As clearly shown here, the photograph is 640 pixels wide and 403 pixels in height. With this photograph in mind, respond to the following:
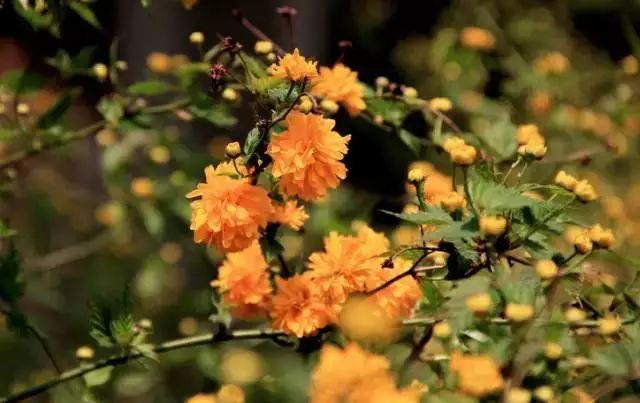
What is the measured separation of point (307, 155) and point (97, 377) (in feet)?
1.44

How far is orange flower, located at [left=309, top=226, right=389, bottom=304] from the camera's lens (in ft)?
3.12

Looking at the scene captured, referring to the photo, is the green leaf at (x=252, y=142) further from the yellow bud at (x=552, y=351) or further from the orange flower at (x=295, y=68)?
the yellow bud at (x=552, y=351)

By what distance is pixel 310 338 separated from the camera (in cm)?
102

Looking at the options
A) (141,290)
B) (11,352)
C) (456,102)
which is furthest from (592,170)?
(11,352)

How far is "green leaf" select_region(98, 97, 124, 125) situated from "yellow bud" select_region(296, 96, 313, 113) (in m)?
0.45

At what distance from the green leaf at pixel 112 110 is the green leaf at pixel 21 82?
9 cm

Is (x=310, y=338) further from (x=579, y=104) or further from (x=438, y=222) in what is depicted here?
(x=579, y=104)

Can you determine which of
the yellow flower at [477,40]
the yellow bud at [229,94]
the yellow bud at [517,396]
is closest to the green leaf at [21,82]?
the yellow bud at [229,94]

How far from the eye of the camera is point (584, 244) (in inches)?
35.5

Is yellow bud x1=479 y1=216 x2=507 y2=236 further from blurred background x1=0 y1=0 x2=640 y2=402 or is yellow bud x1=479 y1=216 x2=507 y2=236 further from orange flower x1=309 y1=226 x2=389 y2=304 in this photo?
blurred background x1=0 y1=0 x2=640 y2=402

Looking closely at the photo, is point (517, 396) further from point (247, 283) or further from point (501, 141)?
point (501, 141)

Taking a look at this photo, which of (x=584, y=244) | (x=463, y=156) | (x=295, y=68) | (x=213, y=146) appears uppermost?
(x=295, y=68)

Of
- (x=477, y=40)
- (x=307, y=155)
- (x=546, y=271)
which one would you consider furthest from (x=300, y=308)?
(x=477, y=40)

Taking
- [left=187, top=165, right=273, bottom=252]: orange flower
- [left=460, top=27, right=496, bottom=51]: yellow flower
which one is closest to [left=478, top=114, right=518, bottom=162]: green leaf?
[left=187, top=165, right=273, bottom=252]: orange flower
